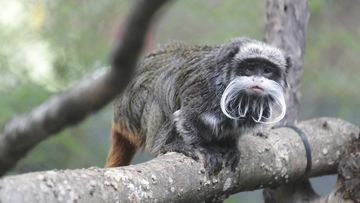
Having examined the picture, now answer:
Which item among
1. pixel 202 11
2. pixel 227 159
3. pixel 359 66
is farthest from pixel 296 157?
pixel 359 66

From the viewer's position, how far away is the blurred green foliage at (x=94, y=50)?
4805 millimetres

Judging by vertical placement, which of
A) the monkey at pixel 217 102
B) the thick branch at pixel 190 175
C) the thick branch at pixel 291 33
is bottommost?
the thick branch at pixel 190 175

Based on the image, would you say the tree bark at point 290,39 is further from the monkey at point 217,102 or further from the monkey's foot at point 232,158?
the monkey's foot at point 232,158

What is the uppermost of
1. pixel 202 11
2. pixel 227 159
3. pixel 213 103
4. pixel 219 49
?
pixel 202 11

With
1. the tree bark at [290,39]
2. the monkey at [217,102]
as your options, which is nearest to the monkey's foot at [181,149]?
the monkey at [217,102]

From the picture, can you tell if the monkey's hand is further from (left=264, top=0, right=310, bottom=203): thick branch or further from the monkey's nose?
(left=264, top=0, right=310, bottom=203): thick branch

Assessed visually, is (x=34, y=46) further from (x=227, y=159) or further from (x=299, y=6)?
(x=227, y=159)

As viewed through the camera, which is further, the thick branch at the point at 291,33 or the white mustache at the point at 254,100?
the thick branch at the point at 291,33

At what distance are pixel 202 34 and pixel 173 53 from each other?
7.05ft

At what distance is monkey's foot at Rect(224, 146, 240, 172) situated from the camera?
309cm

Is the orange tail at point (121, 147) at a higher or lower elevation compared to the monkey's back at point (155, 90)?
lower

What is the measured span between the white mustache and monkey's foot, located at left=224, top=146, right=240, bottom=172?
153 millimetres

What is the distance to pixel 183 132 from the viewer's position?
3141 mm

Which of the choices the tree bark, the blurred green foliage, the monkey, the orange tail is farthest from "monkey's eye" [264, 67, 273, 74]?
the blurred green foliage
